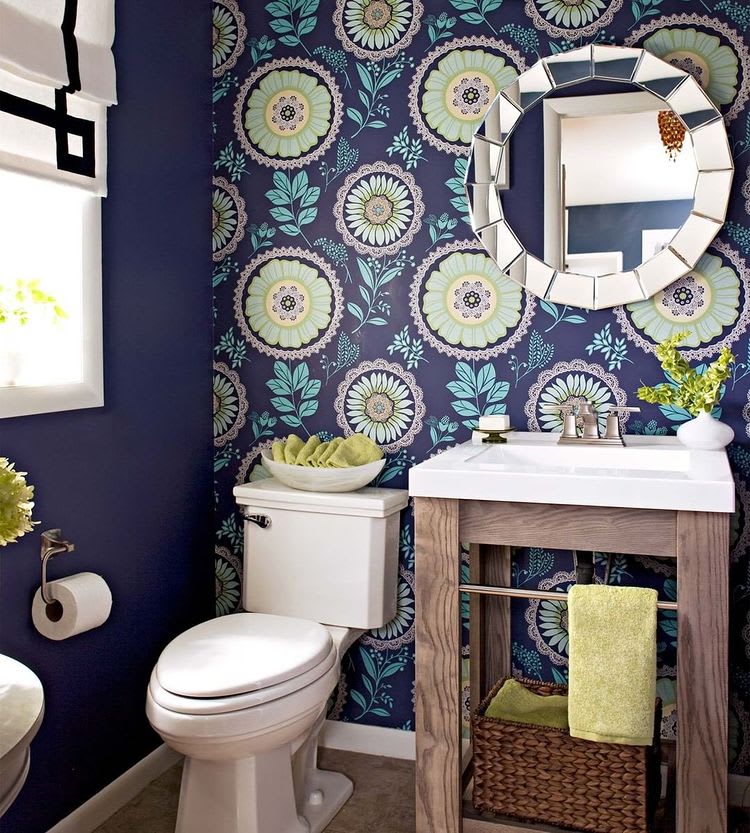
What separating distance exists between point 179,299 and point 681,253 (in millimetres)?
1368

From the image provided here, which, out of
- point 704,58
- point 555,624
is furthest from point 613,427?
point 704,58

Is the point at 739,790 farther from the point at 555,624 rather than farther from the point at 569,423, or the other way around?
the point at 569,423

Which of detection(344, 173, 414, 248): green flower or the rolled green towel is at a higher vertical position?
detection(344, 173, 414, 248): green flower

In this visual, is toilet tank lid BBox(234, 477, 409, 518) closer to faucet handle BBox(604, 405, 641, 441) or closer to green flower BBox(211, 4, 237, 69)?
faucet handle BBox(604, 405, 641, 441)

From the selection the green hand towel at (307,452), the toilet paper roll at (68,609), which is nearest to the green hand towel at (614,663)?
the green hand towel at (307,452)

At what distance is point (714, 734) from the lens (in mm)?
1746

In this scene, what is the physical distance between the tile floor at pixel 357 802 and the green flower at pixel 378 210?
1.49 m

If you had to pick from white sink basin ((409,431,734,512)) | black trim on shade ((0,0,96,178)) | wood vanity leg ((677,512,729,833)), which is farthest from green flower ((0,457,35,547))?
wood vanity leg ((677,512,729,833))

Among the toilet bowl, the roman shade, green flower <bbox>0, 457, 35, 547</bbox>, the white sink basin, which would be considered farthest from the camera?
the roman shade

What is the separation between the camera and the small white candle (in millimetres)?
2314

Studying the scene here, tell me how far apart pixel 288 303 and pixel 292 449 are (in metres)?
0.45

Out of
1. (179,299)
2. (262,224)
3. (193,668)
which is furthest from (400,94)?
(193,668)

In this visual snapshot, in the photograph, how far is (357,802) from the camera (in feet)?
7.46

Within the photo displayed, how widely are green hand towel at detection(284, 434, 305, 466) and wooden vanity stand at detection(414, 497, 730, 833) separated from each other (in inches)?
24.0
